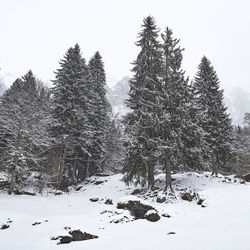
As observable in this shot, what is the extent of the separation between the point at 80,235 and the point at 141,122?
11.5 meters

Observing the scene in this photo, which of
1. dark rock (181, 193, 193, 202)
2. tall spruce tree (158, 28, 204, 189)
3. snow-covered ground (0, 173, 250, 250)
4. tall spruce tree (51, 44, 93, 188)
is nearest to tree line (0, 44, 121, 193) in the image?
tall spruce tree (51, 44, 93, 188)

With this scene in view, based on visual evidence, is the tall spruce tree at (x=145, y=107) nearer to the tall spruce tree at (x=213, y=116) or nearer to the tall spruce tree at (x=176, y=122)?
the tall spruce tree at (x=176, y=122)

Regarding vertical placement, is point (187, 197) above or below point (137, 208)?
above

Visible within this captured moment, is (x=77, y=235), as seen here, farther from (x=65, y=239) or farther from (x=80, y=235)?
(x=65, y=239)

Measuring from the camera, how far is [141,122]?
1888 cm

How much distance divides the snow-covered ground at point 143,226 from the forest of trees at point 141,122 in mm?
4008

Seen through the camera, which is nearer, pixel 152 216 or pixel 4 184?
pixel 152 216

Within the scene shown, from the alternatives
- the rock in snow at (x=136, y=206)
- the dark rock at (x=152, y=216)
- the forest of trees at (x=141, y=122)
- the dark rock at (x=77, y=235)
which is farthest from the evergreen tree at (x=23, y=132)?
the dark rock at (x=152, y=216)

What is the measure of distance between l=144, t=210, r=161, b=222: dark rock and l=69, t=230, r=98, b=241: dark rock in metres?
2.87

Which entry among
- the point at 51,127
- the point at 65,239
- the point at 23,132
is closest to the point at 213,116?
the point at 51,127

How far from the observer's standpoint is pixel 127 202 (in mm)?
12102

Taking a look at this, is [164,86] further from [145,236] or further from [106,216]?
[145,236]

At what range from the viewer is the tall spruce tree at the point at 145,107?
1803cm

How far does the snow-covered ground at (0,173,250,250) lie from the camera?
22.6 feet
